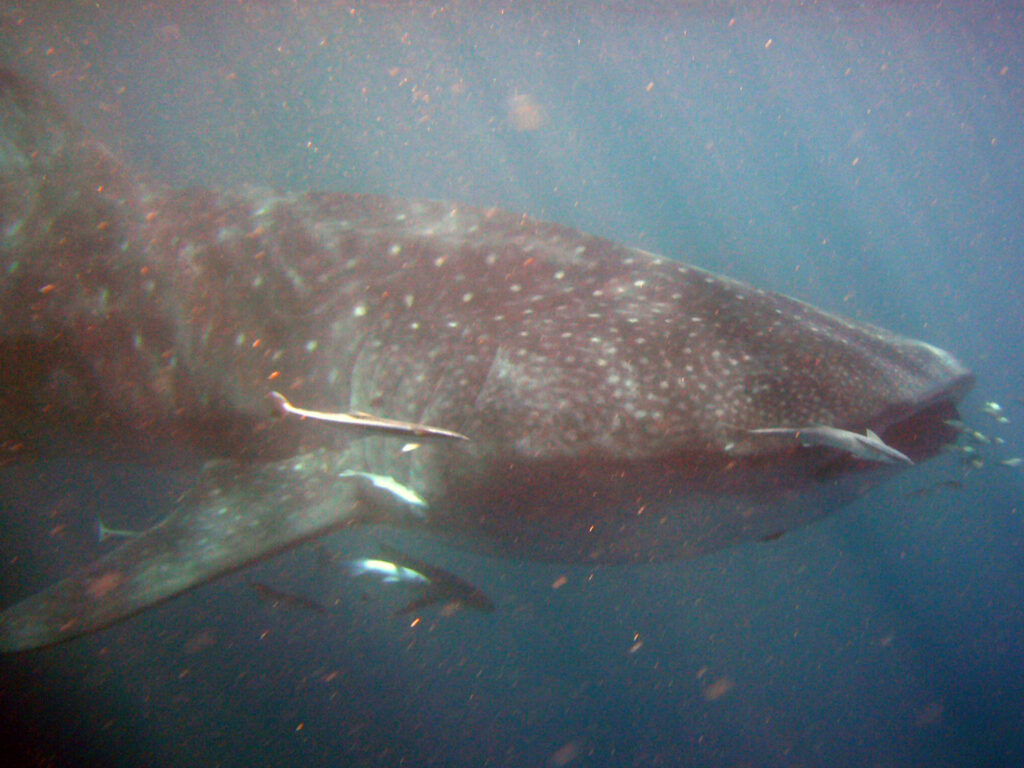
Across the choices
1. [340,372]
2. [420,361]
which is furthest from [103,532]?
[420,361]

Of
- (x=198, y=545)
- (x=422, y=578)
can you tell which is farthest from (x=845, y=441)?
(x=422, y=578)

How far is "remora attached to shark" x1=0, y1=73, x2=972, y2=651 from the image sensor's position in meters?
2.30

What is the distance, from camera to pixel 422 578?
4.37m

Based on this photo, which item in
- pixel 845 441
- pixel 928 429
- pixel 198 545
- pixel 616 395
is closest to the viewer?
pixel 845 441

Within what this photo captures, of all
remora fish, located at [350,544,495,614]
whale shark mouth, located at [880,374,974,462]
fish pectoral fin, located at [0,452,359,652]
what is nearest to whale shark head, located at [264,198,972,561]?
whale shark mouth, located at [880,374,974,462]

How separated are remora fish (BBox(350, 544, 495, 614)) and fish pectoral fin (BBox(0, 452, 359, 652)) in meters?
1.64

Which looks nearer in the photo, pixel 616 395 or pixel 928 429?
pixel 616 395

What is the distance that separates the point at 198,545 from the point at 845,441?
276 centimetres

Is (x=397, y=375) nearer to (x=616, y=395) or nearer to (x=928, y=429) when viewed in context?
(x=616, y=395)

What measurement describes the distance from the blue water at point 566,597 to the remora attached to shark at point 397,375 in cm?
127

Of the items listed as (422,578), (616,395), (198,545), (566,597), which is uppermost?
(616,395)

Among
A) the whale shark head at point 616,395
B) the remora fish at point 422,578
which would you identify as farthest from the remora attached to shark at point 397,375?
the remora fish at point 422,578

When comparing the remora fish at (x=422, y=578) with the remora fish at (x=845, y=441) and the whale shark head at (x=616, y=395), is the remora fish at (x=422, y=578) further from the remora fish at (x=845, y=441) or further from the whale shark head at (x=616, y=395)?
the remora fish at (x=845, y=441)

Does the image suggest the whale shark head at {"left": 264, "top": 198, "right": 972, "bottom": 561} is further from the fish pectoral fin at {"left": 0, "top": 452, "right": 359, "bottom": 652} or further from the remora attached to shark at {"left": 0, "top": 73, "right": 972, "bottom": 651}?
the fish pectoral fin at {"left": 0, "top": 452, "right": 359, "bottom": 652}
